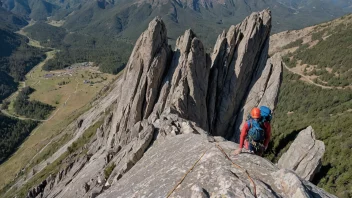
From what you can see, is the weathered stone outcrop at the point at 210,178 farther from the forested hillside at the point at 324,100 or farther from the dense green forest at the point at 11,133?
the dense green forest at the point at 11,133

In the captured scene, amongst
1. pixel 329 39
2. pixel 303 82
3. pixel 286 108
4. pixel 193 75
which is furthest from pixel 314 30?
pixel 193 75

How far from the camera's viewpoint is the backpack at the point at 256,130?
17.3 meters

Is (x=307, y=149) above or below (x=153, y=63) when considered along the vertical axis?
below

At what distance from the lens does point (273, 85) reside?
1694 inches

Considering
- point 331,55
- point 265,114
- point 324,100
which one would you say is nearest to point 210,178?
point 265,114

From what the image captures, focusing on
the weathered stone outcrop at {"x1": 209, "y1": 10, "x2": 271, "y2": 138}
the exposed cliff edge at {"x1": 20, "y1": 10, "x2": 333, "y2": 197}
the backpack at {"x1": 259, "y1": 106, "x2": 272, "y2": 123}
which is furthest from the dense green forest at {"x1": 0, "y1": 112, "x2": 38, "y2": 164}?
the backpack at {"x1": 259, "y1": 106, "x2": 272, "y2": 123}

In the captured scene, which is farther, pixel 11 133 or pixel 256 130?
pixel 11 133

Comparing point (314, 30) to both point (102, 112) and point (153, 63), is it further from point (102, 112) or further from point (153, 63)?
point (153, 63)

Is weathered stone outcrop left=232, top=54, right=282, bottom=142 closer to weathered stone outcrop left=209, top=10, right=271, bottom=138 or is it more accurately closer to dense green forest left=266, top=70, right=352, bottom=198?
weathered stone outcrop left=209, top=10, right=271, bottom=138

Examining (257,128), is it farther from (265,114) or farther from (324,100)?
(324,100)

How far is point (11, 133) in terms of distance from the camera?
174 m

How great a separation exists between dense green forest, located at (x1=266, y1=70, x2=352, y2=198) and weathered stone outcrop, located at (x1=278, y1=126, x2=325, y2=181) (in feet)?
7.63

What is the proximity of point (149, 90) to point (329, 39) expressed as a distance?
392ft

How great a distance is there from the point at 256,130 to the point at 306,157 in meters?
16.7
